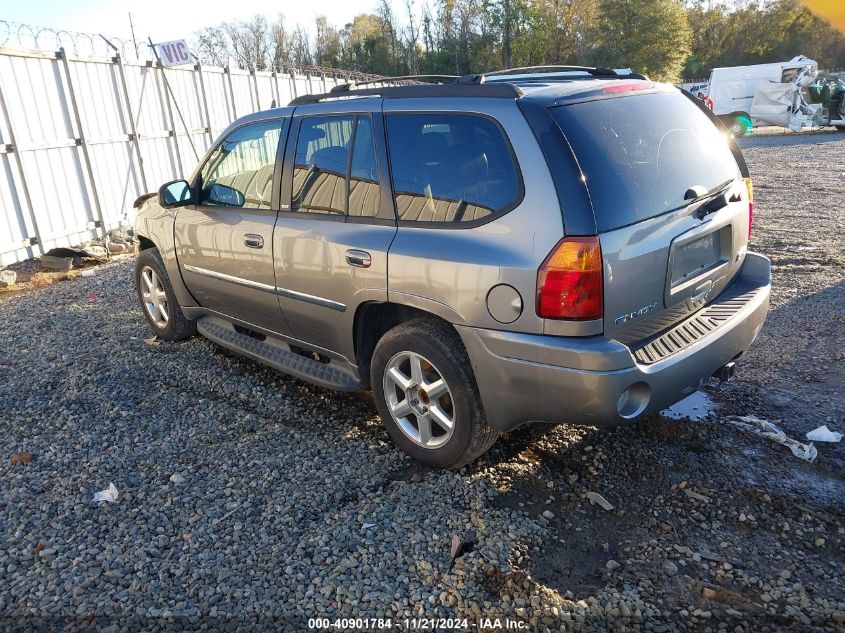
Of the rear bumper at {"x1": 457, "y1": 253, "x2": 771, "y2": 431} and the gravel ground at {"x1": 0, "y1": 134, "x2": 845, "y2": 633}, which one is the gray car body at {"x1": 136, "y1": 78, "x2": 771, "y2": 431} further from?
the gravel ground at {"x1": 0, "y1": 134, "x2": 845, "y2": 633}

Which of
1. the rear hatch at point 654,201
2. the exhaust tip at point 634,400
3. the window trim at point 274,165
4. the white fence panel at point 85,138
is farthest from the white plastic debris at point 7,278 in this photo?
the exhaust tip at point 634,400

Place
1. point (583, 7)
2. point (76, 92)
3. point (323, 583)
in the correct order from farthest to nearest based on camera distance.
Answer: point (583, 7) → point (76, 92) → point (323, 583)

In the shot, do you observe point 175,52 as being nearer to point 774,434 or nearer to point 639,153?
point 639,153

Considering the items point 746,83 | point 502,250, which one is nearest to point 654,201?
point 502,250

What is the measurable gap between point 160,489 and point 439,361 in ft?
5.49

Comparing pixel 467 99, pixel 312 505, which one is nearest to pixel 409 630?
pixel 312 505

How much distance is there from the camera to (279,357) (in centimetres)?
425

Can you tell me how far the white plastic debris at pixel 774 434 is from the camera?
11.1ft

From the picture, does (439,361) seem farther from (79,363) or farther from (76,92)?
(76,92)

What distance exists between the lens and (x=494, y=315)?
285 centimetres

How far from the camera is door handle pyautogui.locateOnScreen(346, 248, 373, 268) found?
3.34m

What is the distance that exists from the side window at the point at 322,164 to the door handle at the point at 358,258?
0.93 ft

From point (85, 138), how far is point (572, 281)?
31.2ft

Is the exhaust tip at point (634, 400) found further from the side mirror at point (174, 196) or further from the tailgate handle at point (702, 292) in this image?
the side mirror at point (174, 196)
